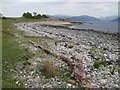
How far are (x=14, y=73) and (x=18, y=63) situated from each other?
344 centimetres

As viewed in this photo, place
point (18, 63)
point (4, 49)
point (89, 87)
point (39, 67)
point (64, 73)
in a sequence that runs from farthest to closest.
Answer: point (4, 49)
point (18, 63)
point (39, 67)
point (64, 73)
point (89, 87)

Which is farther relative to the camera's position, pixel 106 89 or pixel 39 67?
pixel 39 67

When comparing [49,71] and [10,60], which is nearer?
[49,71]

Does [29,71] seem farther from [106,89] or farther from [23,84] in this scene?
[106,89]

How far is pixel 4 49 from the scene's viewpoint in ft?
106

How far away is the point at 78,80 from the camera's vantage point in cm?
1998

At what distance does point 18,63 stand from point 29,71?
3141 mm

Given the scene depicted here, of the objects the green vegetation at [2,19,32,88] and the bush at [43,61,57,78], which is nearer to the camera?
the green vegetation at [2,19,32,88]

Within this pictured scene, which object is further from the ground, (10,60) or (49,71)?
(10,60)

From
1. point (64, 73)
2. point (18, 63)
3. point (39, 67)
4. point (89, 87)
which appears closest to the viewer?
point (89, 87)

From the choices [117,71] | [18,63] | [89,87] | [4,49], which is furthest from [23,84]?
[4,49]

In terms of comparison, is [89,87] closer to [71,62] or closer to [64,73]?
[64,73]

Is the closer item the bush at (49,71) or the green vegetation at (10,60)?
the green vegetation at (10,60)

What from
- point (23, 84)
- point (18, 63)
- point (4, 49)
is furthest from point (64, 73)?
point (4, 49)
